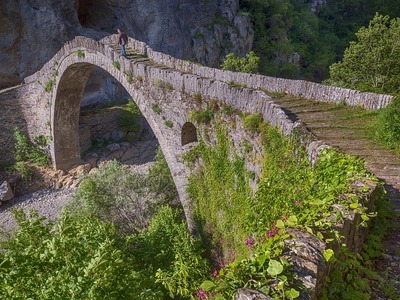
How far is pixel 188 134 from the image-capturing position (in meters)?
10.3

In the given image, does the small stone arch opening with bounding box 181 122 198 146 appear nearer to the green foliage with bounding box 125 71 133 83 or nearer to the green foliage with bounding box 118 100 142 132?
the green foliage with bounding box 125 71 133 83

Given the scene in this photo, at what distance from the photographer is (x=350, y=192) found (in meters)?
3.51

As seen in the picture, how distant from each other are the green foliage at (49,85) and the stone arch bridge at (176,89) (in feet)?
0.17

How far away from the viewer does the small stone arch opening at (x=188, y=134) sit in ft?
33.0

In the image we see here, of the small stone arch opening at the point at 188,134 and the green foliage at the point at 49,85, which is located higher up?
the green foliage at the point at 49,85

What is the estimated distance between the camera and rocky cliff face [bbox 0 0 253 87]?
20031 mm

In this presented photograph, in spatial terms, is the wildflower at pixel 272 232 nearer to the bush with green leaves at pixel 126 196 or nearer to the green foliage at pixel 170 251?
the green foliage at pixel 170 251

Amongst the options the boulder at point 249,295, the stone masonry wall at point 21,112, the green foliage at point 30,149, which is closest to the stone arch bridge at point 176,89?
the stone masonry wall at point 21,112

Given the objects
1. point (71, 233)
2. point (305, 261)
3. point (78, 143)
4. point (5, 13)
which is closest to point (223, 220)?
point (71, 233)

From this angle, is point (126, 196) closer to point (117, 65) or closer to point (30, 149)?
point (117, 65)

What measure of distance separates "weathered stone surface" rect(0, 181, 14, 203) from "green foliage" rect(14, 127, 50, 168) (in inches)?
95.1

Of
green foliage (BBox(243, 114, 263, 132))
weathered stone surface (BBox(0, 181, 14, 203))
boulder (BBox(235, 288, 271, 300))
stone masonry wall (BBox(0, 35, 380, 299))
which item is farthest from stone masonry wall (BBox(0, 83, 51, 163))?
boulder (BBox(235, 288, 271, 300))

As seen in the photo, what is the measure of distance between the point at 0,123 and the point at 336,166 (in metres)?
19.7

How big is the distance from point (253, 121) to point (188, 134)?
11.9 feet
